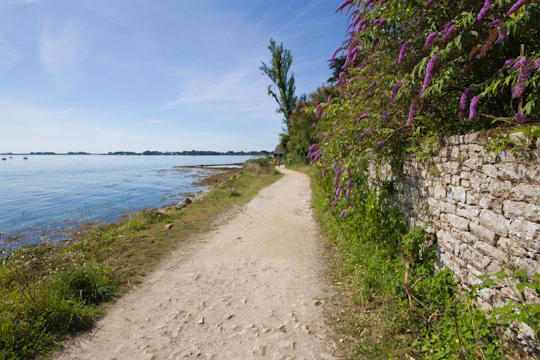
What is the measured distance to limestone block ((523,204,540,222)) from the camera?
78.7 inches

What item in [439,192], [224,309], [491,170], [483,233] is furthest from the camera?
[224,309]

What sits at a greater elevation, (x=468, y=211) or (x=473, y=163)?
(x=473, y=163)

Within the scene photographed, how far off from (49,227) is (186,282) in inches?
345

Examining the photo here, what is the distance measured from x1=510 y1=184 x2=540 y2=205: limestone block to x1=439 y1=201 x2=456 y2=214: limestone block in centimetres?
83

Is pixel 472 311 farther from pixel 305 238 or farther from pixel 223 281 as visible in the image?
pixel 305 238

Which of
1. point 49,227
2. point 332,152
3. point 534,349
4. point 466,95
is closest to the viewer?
point 534,349

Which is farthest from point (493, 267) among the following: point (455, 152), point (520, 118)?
point (520, 118)

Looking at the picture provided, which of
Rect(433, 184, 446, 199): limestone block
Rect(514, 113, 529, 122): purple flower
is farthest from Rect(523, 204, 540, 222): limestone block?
Rect(433, 184, 446, 199): limestone block

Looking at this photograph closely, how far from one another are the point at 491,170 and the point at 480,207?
43 cm

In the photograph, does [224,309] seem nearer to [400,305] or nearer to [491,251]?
[400,305]

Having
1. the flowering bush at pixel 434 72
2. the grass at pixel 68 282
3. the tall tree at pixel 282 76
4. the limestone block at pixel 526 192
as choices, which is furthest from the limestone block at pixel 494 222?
the tall tree at pixel 282 76

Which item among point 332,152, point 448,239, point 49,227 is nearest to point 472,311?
point 448,239

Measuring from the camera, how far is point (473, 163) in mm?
2686

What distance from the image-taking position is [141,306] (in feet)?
12.0
